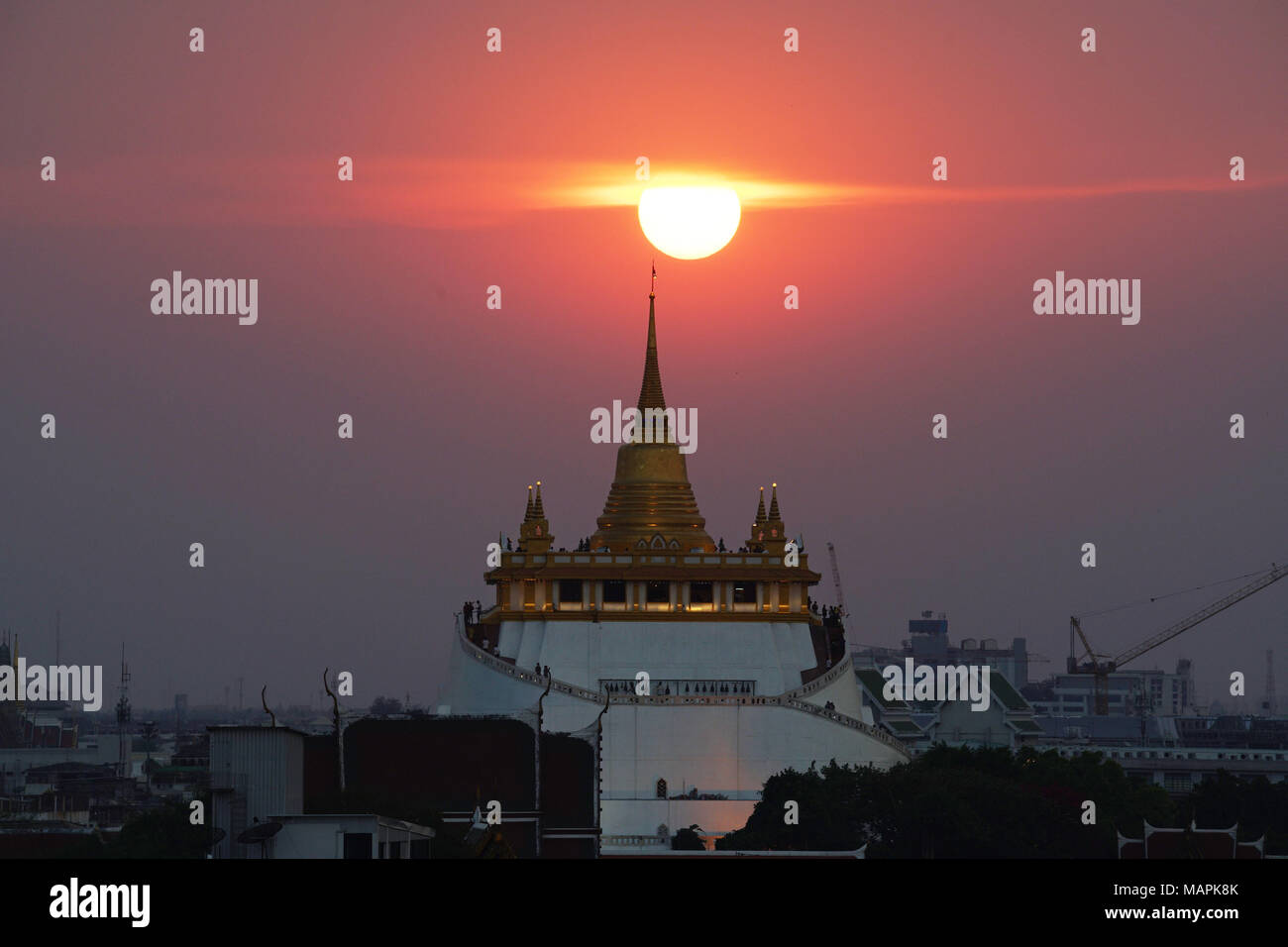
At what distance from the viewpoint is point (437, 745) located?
12588 centimetres

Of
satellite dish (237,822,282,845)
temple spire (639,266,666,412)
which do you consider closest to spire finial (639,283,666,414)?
temple spire (639,266,666,412)

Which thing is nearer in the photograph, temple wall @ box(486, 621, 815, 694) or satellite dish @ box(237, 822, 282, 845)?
satellite dish @ box(237, 822, 282, 845)

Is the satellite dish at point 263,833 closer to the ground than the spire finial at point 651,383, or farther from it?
closer to the ground

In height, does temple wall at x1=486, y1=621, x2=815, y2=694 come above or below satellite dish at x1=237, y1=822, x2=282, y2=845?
above

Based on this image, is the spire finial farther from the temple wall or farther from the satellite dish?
the satellite dish

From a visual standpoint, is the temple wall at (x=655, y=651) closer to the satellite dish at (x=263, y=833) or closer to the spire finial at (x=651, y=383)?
the spire finial at (x=651, y=383)

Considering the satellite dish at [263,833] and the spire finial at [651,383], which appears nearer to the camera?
the satellite dish at [263,833]

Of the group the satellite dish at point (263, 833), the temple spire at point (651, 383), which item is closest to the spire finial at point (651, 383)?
the temple spire at point (651, 383)

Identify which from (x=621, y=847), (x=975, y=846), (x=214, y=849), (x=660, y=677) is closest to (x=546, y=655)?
(x=660, y=677)

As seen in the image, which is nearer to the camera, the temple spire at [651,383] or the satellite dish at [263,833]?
the satellite dish at [263,833]

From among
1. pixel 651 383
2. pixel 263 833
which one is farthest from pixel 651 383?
pixel 263 833

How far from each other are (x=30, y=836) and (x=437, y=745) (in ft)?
77.9
